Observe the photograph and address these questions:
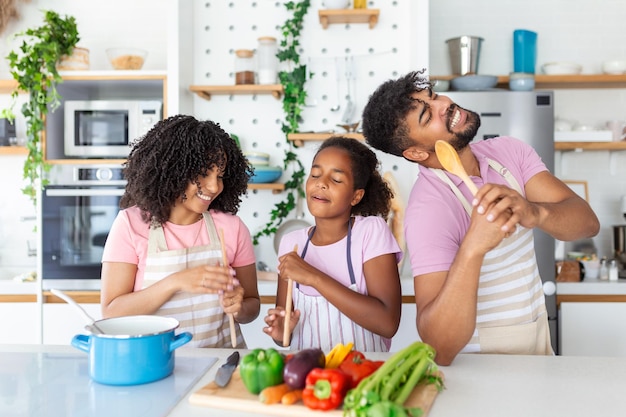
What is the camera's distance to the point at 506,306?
4.53 ft

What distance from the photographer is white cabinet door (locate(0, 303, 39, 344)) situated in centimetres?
284

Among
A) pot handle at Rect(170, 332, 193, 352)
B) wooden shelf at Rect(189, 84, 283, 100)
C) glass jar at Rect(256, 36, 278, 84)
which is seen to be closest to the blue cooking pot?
pot handle at Rect(170, 332, 193, 352)

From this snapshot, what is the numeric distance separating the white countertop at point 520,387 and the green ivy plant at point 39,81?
1804 millimetres

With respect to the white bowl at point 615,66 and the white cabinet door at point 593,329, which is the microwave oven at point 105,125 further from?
the white bowl at point 615,66

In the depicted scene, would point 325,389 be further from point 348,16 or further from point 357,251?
point 348,16

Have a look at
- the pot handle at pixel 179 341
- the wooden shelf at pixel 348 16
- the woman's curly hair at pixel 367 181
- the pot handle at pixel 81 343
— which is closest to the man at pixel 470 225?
the woman's curly hair at pixel 367 181

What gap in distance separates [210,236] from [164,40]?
→ 6.97ft

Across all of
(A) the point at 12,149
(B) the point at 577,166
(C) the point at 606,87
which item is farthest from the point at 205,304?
(C) the point at 606,87

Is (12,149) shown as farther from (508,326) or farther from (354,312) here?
(508,326)

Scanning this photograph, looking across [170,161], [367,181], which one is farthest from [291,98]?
[170,161]

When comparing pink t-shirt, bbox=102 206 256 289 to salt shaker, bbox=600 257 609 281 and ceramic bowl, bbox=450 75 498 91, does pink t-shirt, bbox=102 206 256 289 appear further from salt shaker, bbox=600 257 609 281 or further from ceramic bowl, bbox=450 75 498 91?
salt shaker, bbox=600 257 609 281

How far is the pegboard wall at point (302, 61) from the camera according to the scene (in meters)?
3.23

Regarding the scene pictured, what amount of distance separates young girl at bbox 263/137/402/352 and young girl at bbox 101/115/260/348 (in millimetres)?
146

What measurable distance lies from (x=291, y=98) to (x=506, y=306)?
6.75ft
